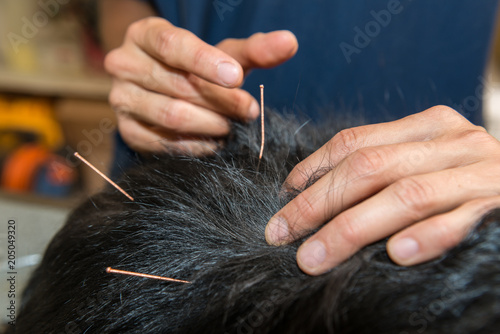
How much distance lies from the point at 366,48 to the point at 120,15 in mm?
580

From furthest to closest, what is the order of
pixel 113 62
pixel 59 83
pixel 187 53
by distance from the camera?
pixel 59 83 → pixel 113 62 → pixel 187 53

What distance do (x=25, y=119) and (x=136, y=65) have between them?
5.69ft

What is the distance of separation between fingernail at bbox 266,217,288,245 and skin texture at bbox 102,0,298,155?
177mm

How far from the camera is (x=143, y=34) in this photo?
675 millimetres

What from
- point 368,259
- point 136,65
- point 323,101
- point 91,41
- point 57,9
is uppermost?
point 57,9

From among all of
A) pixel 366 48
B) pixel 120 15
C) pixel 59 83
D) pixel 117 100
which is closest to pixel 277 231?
pixel 117 100

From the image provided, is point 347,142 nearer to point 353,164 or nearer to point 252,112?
point 353,164

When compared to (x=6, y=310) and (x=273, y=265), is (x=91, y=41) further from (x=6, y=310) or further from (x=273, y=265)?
(x=273, y=265)

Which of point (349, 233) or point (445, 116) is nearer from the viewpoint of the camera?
point (349, 233)

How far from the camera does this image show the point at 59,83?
2.12 metres

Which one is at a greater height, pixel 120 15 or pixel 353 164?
pixel 120 15

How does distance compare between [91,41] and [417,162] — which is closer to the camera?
[417,162]

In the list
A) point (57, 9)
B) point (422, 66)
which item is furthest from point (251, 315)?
point (57, 9)

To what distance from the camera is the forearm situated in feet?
3.34
